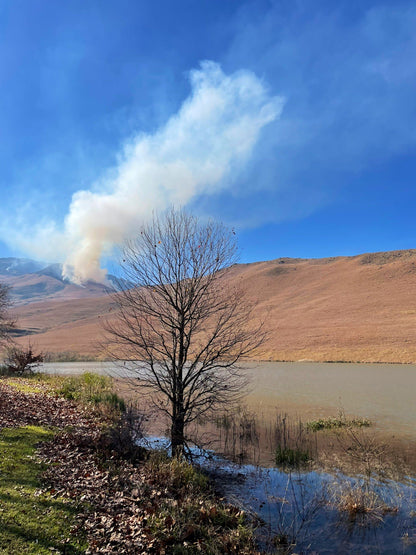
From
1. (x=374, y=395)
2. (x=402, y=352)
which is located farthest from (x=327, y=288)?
(x=374, y=395)

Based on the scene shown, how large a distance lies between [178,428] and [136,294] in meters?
4.76

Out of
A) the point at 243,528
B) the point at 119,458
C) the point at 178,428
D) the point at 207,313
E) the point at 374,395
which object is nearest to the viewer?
the point at 243,528

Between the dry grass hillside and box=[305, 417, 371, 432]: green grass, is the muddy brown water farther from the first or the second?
the dry grass hillside

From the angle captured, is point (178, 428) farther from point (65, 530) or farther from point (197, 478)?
point (65, 530)

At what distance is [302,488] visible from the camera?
400 inches

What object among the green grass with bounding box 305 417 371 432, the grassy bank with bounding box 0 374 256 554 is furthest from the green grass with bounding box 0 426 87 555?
the green grass with bounding box 305 417 371 432

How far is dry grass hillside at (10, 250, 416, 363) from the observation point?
55.9 metres

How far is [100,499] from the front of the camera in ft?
25.0

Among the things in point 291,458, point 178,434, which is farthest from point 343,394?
point 178,434

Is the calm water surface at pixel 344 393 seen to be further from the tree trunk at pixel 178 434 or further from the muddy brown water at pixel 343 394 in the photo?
the tree trunk at pixel 178 434

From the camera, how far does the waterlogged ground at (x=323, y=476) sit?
7715mm

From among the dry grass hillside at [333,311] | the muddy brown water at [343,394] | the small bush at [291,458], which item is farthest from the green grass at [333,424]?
the dry grass hillside at [333,311]

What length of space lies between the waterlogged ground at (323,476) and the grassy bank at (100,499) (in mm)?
1135

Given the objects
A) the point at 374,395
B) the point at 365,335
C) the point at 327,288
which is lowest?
the point at 374,395
